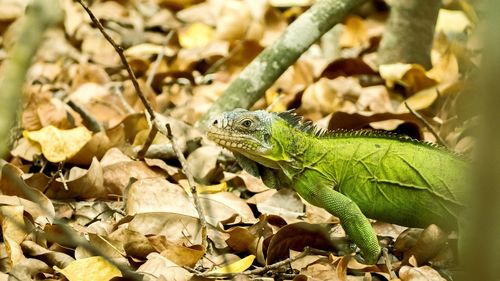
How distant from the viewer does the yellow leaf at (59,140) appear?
557 cm

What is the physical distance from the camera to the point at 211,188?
5.43 m

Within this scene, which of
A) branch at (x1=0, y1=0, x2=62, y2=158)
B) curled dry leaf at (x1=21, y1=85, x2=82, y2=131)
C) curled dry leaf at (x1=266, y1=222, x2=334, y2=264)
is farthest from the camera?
curled dry leaf at (x1=21, y1=85, x2=82, y2=131)

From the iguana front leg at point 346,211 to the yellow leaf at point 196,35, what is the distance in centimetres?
387

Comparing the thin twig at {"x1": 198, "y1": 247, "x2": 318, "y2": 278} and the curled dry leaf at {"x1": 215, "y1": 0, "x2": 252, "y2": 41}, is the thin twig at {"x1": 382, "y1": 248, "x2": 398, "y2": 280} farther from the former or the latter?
→ the curled dry leaf at {"x1": 215, "y1": 0, "x2": 252, "y2": 41}

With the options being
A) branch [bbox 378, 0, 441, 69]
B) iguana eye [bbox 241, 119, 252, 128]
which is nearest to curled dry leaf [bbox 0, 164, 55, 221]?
iguana eye [bbox 241, 119, 252, 128]

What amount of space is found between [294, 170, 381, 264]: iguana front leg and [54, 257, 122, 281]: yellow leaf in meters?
1.30

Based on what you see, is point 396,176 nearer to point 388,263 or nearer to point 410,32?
point 388,263

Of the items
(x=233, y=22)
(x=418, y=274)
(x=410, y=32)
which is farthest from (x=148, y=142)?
(x=233, y=22)

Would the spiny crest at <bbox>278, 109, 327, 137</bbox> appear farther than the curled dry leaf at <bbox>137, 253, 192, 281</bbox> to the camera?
Yes

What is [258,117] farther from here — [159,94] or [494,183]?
[494,183]

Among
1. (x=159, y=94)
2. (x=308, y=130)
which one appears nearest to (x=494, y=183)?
(x=308, y=130)

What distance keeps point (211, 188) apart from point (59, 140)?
3.59 ft

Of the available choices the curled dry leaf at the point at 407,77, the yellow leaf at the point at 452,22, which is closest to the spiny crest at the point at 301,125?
the curled dry leaf at the point at 407,77

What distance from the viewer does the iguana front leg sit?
180 inches
